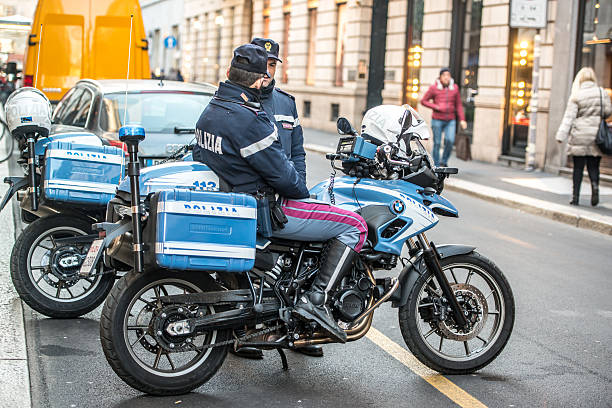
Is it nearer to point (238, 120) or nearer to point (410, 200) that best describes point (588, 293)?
point (410, 200)

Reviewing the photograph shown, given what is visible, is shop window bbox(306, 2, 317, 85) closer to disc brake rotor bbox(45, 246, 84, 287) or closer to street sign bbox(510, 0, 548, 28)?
street sign bbox(510, 0, 548, 28)

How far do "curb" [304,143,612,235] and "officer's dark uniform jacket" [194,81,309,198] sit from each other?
7.66 meters

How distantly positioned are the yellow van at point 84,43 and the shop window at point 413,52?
37.3ft

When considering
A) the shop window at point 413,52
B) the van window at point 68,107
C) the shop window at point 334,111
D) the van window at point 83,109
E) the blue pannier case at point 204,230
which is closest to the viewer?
the blue pannier case at point 204,230

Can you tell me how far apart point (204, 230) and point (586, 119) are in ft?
31.1

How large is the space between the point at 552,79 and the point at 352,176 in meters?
13.0

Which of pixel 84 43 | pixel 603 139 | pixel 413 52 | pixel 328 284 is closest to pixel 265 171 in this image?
pixel 328 284

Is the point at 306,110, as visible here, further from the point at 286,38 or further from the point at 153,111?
the point at 153,111

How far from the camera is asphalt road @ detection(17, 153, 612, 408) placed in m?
4.88

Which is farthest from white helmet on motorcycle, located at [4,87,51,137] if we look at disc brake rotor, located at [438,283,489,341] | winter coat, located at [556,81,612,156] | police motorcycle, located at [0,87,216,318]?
winter coat, located at [556,81,612,156]

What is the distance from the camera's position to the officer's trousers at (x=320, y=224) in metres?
4.88

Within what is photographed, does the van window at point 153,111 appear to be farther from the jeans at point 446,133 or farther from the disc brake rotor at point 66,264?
the jeans at point 446,133

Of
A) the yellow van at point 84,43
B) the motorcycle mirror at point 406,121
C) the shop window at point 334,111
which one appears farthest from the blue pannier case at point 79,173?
the shop window at point 334,111

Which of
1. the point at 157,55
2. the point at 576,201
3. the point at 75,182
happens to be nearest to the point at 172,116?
the point at 75,182
